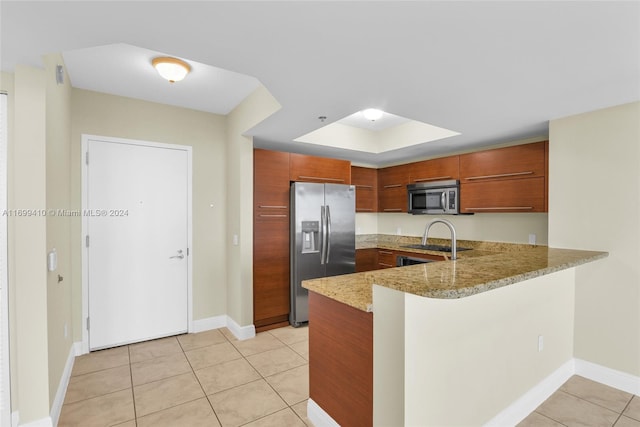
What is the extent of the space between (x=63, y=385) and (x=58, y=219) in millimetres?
1266

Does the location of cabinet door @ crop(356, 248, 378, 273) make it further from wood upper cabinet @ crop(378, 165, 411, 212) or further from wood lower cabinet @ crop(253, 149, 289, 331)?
wood lower cabinet @ crop(253, 149, 289, 331)

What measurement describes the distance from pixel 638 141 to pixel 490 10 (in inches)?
79.5

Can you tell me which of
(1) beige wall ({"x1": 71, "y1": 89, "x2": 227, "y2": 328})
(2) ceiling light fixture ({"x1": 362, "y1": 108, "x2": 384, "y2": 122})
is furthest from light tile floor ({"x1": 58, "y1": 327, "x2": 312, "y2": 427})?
(2) ceiling light fixture ({"x1": 362, "y1": 108, "x2": 384, "y2": 122})

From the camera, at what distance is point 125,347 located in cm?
322

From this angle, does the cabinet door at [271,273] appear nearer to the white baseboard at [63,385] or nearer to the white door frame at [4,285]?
the white baseboard at [63,385]

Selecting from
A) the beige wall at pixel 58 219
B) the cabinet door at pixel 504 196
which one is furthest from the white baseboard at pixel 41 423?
the cabinet door at pixel 504 196

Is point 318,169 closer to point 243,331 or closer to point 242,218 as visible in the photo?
point 242,218

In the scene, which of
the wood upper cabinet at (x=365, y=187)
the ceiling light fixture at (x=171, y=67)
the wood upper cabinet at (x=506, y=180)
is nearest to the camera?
the ceiling light fixture at (x=171, y=67)

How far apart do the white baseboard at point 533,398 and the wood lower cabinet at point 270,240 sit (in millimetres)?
2444

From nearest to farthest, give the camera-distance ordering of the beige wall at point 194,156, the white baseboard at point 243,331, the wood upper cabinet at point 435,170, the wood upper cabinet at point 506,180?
the beige wall at point 194,156 < the wood upper cabinet at point 506,180 < the white baseboard at point 243,331 < the wood upper cabinet at point 435,170

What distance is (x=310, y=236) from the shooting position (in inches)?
151

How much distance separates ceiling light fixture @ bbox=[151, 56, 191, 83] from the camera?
2.37 meters

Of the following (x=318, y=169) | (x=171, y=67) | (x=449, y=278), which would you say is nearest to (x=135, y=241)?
(x=171, y=67)

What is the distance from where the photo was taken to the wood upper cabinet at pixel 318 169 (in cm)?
390
